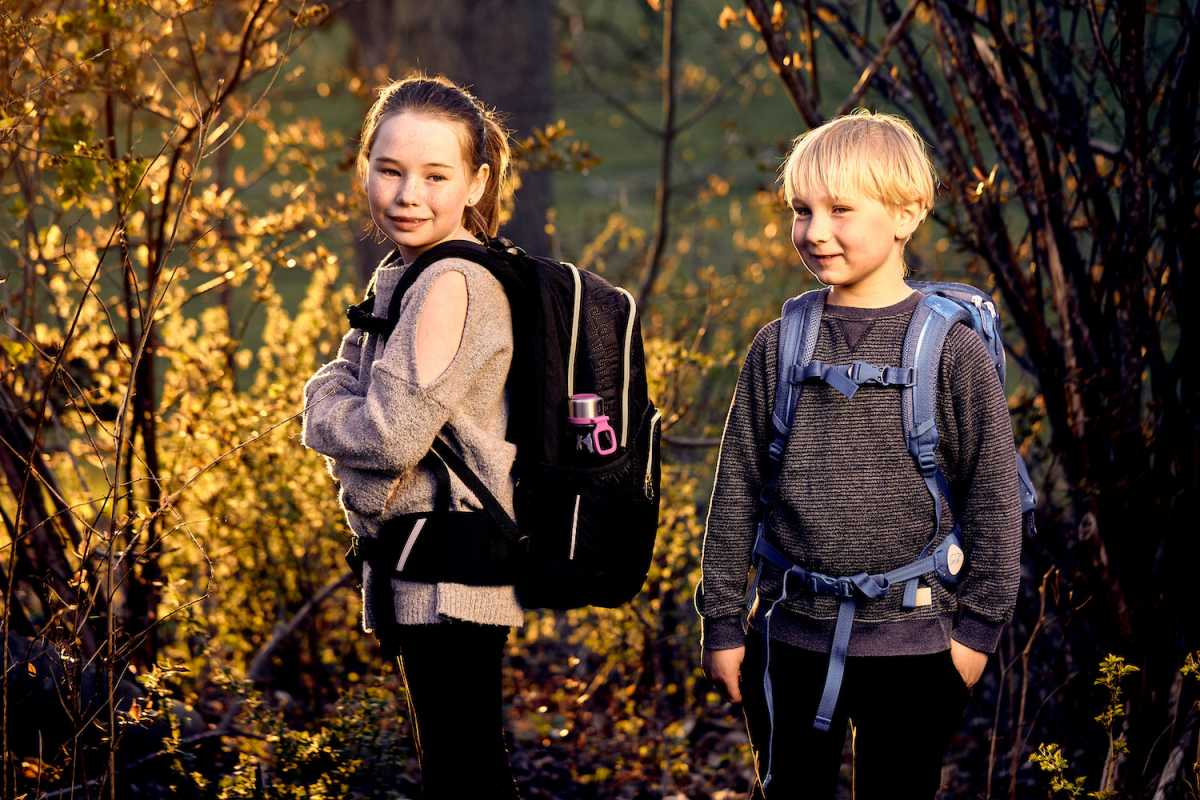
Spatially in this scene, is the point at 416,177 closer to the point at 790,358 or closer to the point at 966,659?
the point at 790,358

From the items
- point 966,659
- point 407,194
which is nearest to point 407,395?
point 407,194

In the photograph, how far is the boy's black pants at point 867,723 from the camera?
2449 millimetres

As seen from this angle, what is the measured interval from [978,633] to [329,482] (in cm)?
249

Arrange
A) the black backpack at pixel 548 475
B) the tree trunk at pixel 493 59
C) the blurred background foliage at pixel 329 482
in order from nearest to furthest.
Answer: the black backpack at pixel 548 475 < the blurred background foliage at pixel 329 482 < the tree trunk at pixel 493 59

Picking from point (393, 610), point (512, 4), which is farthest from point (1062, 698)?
point (512, 4)

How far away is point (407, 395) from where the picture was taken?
7.79 feet

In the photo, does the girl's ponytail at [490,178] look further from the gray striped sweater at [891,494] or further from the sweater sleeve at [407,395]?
the gray striped sweater at [891,494]

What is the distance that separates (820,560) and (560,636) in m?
3.32

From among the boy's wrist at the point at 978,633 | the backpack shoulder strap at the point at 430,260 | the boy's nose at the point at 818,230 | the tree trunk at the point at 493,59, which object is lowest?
the boy's wrist at the point at 978,633

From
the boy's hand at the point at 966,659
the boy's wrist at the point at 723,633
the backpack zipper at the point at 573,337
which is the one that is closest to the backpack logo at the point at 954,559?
the boy's hand at the point at 966,659

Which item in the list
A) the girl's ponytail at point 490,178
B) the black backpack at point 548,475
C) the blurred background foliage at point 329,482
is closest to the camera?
the black backpack at point 548,475

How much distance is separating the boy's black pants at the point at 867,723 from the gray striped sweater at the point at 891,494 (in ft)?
0.15

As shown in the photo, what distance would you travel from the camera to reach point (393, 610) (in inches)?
99.6

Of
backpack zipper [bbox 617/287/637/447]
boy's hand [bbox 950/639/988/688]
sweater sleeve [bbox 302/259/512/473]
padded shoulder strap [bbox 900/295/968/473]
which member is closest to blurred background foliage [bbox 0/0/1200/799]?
sweater sleeve [bbox 302/259/512/473]
